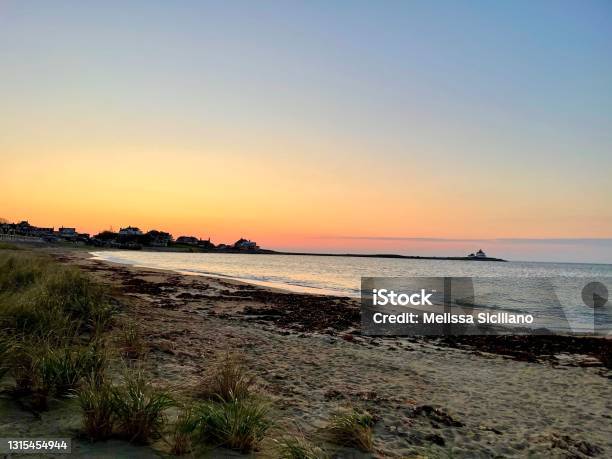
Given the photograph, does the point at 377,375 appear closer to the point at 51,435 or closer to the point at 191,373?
the point at 191,373

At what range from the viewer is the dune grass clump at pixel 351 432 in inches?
207

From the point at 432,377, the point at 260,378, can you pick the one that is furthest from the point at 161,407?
the point at 432,377

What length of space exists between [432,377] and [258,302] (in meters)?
14.9

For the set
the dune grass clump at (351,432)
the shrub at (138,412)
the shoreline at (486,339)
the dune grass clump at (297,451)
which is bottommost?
the shoreline at (486,339)

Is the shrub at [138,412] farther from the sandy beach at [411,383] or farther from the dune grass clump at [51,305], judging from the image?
the dune grass clump at [51,305]

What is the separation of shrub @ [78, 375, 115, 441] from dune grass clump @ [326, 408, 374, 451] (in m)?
2.69

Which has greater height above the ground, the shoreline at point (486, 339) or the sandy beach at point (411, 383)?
the sandy beach at point (411, 383)

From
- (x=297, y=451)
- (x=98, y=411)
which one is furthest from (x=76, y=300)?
(x=297, y=451)

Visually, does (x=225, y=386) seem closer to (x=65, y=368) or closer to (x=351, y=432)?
(x=351, y=432)

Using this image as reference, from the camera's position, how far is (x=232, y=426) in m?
4.70

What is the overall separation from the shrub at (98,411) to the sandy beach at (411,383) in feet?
0.63

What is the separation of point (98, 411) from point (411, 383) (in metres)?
6.66

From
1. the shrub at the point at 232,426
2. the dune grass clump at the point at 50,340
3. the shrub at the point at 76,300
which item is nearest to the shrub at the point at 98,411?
the dune grass clump at the point at 50,340

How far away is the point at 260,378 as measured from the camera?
27.2 feet
